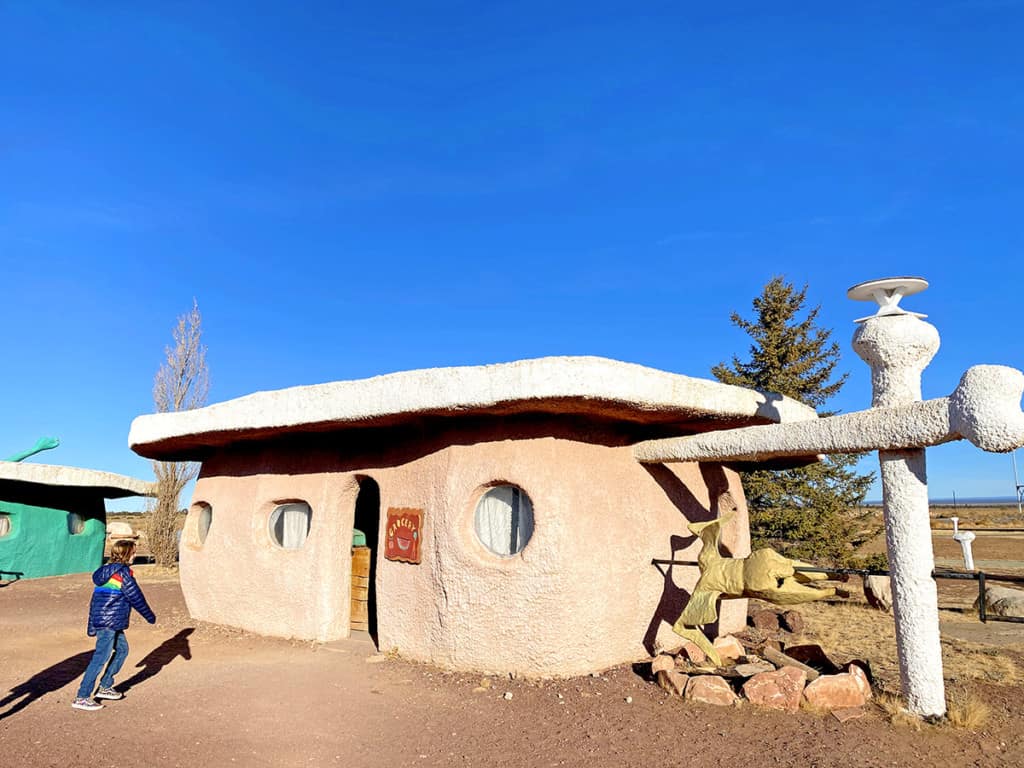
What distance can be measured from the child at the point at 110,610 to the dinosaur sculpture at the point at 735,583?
5.14 m

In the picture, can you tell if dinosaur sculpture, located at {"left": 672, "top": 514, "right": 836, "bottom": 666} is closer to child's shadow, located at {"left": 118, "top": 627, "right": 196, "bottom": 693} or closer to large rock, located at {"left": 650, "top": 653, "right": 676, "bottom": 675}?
large rock, located at {"left": 650, "top": 653, "right": 676, "bottom": 675}

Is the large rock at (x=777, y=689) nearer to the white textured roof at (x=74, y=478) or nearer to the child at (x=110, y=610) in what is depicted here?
the child at (x=110, y=610)

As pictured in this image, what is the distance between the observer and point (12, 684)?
298 inches

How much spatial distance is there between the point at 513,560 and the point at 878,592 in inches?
380

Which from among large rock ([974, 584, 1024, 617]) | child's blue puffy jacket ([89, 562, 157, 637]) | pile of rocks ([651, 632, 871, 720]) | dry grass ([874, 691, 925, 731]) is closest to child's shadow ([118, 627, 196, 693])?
child's blue puffy jacket ([89, 562, 157, 637])

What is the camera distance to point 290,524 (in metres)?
10.4

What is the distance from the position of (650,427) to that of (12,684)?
7.68m

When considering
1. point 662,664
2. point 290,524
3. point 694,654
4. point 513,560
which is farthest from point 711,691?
point 290,524

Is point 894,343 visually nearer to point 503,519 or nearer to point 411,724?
point 503,519

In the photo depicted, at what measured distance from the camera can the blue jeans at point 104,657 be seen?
6340 millimetres

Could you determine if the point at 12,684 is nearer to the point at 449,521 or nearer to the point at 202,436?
the point at 202,436

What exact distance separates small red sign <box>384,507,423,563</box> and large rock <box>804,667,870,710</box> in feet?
14.3

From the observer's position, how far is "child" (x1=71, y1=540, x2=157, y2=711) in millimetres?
6301

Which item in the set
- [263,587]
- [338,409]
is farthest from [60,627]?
[338,409]
